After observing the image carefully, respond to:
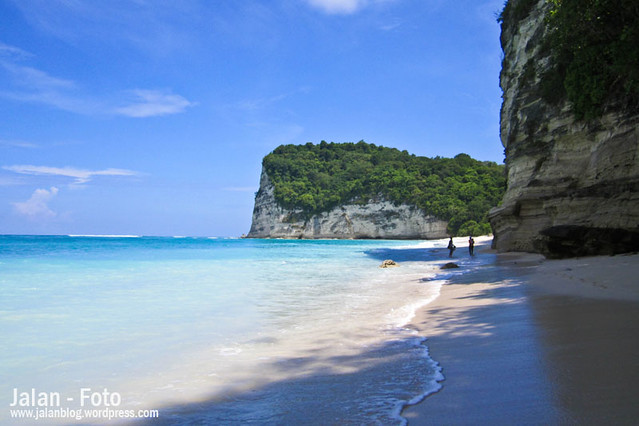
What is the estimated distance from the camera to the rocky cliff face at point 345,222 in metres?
86.2

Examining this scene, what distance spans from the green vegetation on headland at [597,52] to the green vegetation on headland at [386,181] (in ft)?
183

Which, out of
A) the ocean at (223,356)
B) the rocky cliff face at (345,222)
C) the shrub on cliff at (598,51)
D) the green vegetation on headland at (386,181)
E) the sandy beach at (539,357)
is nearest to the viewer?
the sandy beach at (539,357)

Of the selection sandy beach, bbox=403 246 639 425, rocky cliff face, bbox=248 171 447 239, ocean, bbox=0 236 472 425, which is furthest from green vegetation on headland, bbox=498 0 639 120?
rocky cliff face, bbox=248 171 447 239

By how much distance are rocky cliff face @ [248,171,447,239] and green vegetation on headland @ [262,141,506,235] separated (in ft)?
5.63

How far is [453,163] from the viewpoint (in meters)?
96.8

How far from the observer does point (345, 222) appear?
95.4 meters

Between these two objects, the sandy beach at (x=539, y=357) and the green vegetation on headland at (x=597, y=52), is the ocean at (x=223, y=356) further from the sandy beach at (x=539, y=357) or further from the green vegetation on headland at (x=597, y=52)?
the green vegetation on headland at (x=597, y=52)

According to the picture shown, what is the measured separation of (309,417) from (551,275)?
8.39 meters

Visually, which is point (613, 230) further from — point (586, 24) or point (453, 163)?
point (453, 163)

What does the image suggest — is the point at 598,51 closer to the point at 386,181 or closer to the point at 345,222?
the point at 386,181

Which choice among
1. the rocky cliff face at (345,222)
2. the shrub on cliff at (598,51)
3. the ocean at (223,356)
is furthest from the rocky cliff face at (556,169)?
the rocky cliff face at (345,222)

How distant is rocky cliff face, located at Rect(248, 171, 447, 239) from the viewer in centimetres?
8619

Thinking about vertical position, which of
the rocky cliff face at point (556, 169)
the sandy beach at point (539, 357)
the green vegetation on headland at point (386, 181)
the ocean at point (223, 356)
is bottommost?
the ocean at point (223, 356)

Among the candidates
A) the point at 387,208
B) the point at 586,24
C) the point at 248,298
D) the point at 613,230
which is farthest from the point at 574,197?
the point at 387,208
